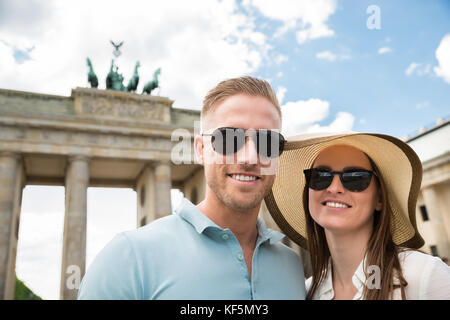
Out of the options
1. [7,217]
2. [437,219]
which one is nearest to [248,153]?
[7,217]

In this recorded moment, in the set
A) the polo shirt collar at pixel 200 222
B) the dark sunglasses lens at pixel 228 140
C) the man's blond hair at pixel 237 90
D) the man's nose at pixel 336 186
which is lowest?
the polo shirt collar at pixel 200 222

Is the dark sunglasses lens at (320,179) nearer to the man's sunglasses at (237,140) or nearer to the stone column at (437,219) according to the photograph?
the man's sunglasses at (237,140)

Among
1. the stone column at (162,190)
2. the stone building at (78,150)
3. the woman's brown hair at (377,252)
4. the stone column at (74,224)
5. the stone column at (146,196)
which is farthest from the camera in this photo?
the stone column at (146,196)

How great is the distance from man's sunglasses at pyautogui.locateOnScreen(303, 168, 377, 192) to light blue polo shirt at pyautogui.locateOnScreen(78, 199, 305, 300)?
2.18 feet

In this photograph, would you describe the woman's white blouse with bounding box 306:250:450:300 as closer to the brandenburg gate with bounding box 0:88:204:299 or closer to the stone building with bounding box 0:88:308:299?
the stone building with bounding box 0:88:308:299

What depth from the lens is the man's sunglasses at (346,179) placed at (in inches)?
115

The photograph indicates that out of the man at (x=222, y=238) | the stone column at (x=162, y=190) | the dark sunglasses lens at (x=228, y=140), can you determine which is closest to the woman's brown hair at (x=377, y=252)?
the man at (x=222, y=238)

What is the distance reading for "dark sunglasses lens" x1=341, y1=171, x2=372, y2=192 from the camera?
9.56 feet

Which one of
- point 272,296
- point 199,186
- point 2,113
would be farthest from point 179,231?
point 199,186

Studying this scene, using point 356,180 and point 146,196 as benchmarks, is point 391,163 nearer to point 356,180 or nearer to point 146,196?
point 356,180

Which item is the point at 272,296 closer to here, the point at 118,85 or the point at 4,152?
the point at 4,152

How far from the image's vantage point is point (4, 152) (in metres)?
24.6

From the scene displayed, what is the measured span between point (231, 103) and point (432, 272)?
1.63 metres

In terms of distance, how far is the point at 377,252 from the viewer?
2.80 meters
